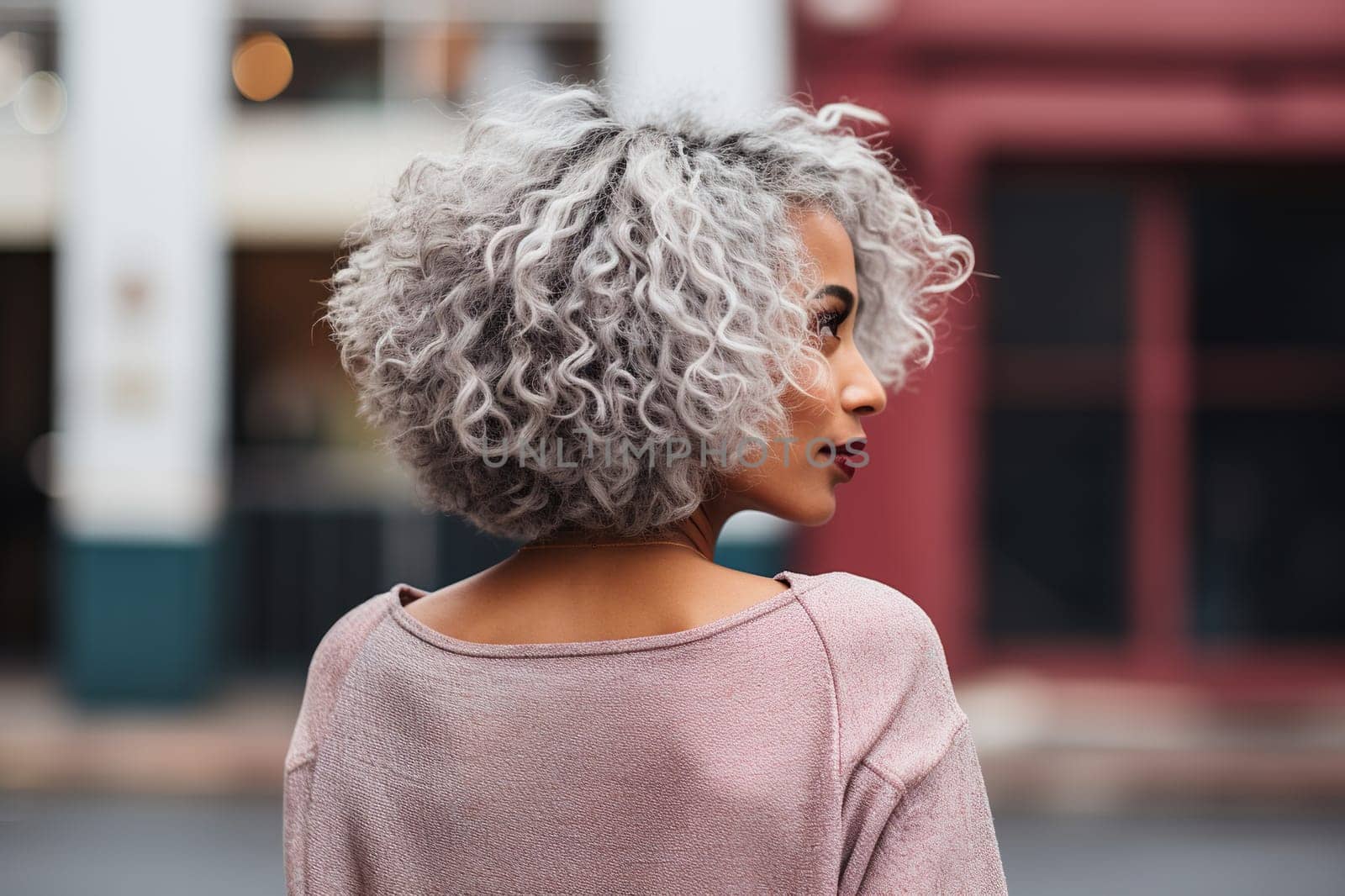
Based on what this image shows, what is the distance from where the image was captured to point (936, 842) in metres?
1.06

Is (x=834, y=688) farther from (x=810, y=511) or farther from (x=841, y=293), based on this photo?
(x=841, y=293)

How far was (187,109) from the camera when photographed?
722 cm

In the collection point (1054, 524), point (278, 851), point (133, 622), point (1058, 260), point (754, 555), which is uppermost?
point (1058, 260)

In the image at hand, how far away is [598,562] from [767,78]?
6.17m

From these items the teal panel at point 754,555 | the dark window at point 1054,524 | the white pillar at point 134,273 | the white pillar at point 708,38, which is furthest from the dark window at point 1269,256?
the white pillar at point 134,273

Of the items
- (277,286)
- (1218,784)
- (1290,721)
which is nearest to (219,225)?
(277,286)

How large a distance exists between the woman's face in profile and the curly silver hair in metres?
0.03

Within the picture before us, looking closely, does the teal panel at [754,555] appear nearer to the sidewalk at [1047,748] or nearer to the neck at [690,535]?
the sidewalk at [1047,748]

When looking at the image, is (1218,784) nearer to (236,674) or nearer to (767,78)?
(767,78)

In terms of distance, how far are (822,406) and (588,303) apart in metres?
0.24

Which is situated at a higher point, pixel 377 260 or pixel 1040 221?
pixel 1040 221

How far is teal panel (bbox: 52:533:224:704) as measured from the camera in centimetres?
715

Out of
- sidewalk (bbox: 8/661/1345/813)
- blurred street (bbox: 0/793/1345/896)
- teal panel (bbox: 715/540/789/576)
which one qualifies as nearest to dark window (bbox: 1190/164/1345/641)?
sidewalk (bbox: 8/661/1345/813)

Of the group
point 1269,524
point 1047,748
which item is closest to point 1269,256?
point 1269,524
